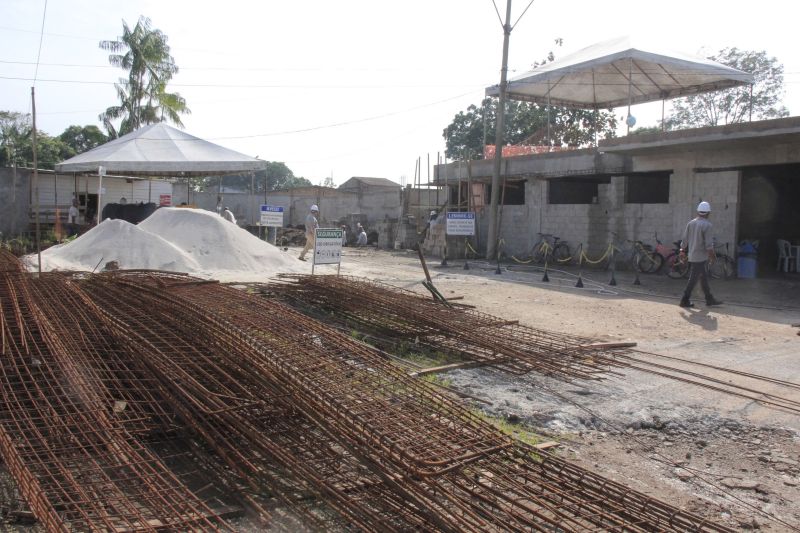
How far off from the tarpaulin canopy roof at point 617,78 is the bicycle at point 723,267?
5801mm

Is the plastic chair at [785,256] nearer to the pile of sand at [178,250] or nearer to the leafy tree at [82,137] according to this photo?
the pile of sand at [178,250]

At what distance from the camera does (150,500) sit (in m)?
3.10

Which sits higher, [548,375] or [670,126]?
[670,126]

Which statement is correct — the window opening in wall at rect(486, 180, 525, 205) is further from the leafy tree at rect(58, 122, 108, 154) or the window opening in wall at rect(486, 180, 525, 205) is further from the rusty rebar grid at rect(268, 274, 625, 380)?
the leafy tree at rect(58, 122, 108, 154)

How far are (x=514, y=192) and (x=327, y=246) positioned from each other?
43.4ft

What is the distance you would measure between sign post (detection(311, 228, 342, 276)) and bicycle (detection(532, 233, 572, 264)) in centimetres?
940

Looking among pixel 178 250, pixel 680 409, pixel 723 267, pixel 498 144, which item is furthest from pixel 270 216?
pixel 680 409

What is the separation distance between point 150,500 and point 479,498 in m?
1.63

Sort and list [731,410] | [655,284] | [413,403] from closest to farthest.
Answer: [413,403]
[731,410]
[655,284]

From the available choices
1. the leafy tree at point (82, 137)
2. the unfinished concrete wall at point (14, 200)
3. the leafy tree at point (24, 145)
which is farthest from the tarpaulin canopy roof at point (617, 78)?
the leafy tree at point (82, 137)

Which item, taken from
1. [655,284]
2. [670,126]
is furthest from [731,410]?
[670,126]

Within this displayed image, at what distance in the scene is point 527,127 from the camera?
38.5 metres

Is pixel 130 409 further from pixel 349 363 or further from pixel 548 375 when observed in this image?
pixel 548 375

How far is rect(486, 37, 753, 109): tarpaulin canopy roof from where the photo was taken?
17.7 meters
